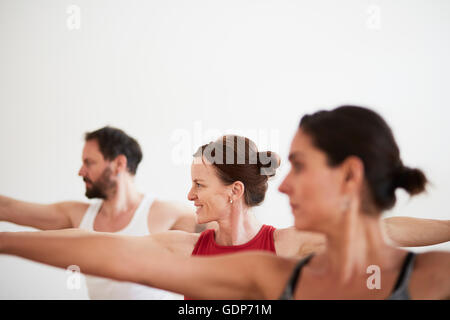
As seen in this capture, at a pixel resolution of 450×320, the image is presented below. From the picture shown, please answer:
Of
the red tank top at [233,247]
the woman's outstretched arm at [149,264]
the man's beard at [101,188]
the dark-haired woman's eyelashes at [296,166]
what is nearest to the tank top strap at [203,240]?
the red tank top at [233,247]

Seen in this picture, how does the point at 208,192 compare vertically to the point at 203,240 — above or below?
above

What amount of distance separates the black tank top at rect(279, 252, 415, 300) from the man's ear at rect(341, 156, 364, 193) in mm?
170

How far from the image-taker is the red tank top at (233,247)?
57.0 inches

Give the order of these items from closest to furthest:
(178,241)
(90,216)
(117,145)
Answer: (178,241) < (90,216) < (117,145)

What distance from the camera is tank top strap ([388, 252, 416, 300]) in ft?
2.49

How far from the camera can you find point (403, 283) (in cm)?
77

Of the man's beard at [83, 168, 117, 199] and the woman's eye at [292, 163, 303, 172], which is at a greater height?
the woman's eye at [292, 163, 303, 172]

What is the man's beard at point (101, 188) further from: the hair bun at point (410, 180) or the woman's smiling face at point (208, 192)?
the hair bun at point (410, 180)

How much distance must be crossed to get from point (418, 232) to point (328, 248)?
793 millimetres

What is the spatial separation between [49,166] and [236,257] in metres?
2.08

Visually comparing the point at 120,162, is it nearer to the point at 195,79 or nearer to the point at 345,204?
the point at 195,79

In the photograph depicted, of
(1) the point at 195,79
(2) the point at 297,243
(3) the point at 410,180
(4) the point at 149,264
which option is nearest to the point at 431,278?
(3) the point at 410,180

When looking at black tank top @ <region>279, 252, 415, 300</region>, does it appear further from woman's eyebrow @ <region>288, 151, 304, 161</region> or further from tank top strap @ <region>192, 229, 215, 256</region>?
tank top strap @ <region>192, 229, 215, 256</region>

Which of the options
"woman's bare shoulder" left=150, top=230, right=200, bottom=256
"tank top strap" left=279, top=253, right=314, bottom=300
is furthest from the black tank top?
"woman's bare shoulder" left=150, top=230, right=200, bottom=256
